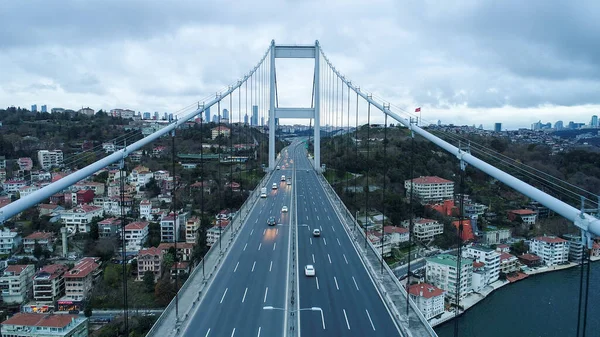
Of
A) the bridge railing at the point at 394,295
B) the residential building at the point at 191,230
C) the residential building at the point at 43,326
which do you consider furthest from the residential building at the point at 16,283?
the bridge railing at the point at 394,295

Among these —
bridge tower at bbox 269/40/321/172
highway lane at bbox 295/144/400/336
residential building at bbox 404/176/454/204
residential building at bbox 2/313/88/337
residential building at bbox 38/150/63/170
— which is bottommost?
residential building at bbox 2/313/88/337

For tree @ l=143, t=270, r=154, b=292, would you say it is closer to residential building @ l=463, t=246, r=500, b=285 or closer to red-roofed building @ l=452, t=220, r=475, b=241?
residential building @ l=463, t=246, r=500, b=285

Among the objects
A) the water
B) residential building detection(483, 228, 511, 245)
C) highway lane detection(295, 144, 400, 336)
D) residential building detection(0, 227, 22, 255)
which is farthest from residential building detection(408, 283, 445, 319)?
residential building detection(0, 227, 22, 255)

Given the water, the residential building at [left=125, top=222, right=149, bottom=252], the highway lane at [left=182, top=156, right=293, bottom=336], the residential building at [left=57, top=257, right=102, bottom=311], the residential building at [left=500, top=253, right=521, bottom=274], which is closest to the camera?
the highway lane at [left=182, top=156, right=293, bottom=336]

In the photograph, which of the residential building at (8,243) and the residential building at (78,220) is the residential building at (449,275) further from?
the residential building at (8,243)

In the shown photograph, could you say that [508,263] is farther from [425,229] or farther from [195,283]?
[195,283]

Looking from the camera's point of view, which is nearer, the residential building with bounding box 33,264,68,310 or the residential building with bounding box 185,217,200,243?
the residential building with bounding box 33,264,68,310

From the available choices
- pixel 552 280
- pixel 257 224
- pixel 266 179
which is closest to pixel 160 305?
pixel 257 224
